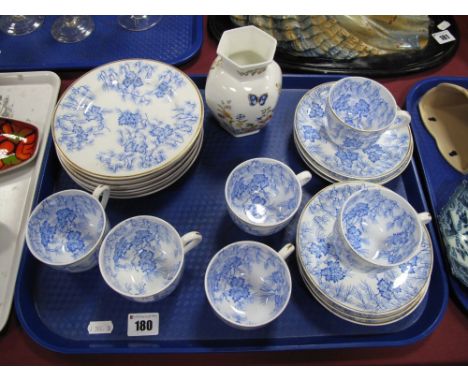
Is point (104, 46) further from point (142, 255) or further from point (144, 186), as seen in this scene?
point (142, 255)

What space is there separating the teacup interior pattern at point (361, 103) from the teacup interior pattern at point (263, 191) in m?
0.20

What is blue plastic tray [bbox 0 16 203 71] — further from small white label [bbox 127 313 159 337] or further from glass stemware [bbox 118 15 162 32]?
small white label [bbox 127 313 159 337]

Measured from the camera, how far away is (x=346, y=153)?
2.88 feet

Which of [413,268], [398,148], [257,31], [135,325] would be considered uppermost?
[257,31]

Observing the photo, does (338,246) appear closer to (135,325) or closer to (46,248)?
(135,325)

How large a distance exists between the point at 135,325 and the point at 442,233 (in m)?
0.64

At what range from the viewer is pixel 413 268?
2.47 ft

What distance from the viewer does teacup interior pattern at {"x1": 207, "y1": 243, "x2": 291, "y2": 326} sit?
2.40 ft

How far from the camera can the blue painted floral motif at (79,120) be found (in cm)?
80

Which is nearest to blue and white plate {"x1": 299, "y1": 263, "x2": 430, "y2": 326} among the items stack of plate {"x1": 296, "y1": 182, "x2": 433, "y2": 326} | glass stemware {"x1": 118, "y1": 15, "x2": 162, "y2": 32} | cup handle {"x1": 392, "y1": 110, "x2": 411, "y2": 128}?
stack of plate {"x1": 296, "y1": 182, "x2": 433, "y2": 326}

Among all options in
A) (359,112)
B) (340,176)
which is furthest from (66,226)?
(359,112)

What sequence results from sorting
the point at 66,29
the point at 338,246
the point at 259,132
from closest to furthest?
1. the point at 338,246
2. the point at 259,132
3. the point at 66,29

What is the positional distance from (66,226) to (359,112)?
686 millimetres

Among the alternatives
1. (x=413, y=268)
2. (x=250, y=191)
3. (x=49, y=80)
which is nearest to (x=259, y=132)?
(x=250, y=191)
